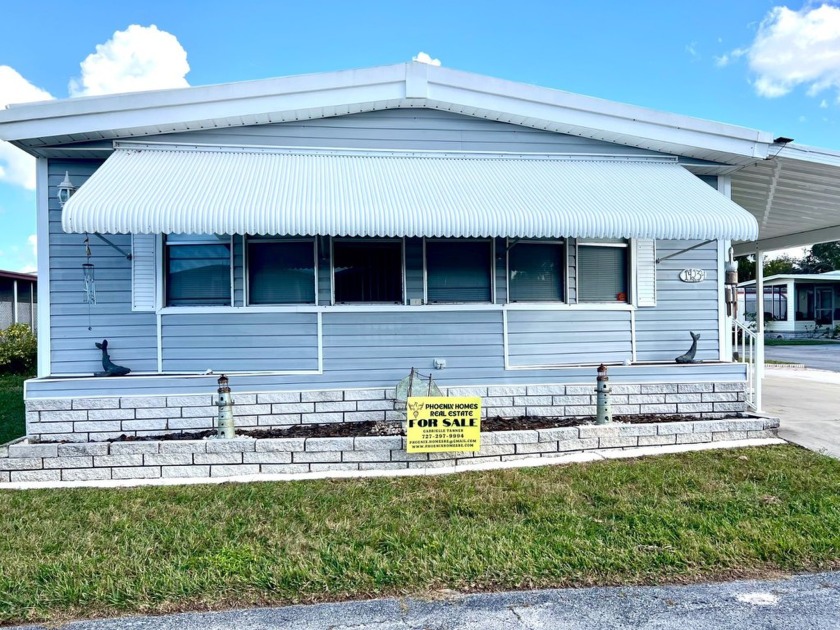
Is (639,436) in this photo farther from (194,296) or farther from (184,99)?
(184,99)

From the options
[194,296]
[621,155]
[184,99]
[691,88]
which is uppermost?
[691,88]

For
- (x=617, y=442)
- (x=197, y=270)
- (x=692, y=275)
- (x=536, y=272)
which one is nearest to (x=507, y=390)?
(x=617, y=442)

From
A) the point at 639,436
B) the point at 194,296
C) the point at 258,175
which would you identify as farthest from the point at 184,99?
the point at 639,436

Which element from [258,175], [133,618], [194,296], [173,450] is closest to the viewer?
[133,618]

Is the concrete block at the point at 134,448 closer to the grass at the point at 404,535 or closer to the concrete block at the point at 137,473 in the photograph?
the concrete block at the point at 137,473

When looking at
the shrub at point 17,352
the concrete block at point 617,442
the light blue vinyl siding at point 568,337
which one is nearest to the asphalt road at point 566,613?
the concrete block at point 617,442

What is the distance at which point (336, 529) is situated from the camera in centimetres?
366

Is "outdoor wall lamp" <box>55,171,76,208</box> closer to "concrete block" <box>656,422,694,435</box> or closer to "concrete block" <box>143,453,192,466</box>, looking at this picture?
A: "concrete block" <box>143,453,192,466</box>

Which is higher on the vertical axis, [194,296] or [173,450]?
[194,296]

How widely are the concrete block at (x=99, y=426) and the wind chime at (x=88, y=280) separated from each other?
3.47ft

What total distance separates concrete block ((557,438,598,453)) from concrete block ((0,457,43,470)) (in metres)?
4.87

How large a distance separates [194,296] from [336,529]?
3393 mm

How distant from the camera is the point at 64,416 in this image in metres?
5.34

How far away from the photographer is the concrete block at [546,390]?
5.99 m
